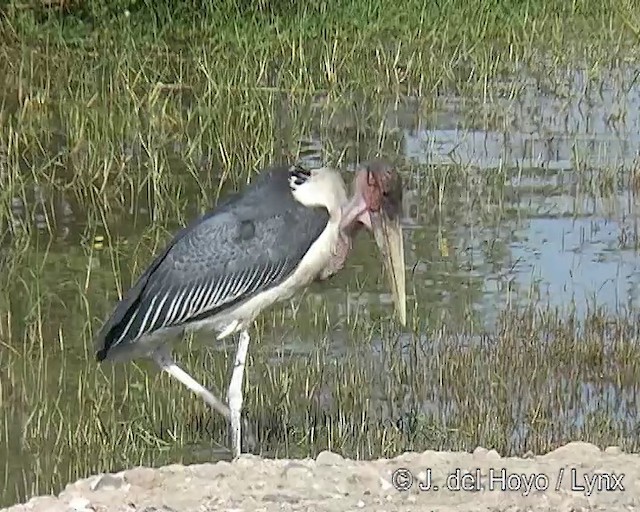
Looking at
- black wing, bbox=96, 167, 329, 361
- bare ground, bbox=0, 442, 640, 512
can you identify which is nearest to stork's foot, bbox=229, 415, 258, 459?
black wing, bbox=96, 167, 329, 361

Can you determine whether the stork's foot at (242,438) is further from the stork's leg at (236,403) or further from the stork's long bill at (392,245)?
the stork's long bill at (392,245)

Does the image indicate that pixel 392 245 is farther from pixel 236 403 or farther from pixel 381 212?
pixel 236 403

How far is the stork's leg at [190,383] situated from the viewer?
552cm

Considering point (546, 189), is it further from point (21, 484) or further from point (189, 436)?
point (21, 484)

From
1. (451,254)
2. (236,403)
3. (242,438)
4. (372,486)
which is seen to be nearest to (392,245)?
(236,403)

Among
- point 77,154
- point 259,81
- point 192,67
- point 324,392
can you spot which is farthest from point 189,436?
point 192,67

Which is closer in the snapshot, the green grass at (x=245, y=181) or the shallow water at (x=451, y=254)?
the green grass at (x=245, y=181)

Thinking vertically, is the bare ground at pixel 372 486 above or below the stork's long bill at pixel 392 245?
below

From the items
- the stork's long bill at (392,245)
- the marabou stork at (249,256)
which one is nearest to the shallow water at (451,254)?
the marabou stork at (249,256)

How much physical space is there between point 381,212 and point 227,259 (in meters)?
0.53

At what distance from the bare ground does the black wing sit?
3.17ft

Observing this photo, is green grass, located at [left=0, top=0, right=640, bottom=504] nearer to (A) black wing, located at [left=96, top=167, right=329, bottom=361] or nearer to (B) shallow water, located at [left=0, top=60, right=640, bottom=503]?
(B) shallow water, located at [left=0, top=60, right=640, bottom=503]

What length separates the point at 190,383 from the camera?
5.52 metres

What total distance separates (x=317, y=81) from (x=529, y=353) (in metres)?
5.01
